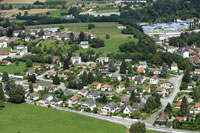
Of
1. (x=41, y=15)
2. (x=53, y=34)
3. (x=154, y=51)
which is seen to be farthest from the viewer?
(x=41, y=15)

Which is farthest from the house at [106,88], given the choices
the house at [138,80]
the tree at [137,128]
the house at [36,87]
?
the tree at [137,128]

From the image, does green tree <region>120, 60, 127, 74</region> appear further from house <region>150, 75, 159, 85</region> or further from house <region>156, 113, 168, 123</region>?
house <region>156, 113, 168, 123</region>

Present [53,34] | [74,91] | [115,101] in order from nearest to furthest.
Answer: [115,101] → [74,91] → [53,34]

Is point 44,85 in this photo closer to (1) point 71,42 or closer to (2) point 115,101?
(2) point 115,101

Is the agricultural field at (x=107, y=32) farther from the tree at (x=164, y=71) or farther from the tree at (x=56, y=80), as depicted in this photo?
the tree at (x=56, y=80)

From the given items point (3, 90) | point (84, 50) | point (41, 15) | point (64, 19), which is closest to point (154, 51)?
point (84, 50)
